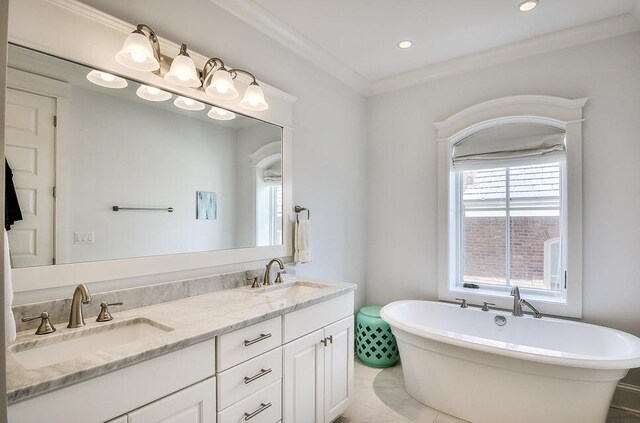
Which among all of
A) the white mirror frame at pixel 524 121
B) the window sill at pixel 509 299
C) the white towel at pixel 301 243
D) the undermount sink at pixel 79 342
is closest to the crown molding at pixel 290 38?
the white mirror frame at pixel 524 121

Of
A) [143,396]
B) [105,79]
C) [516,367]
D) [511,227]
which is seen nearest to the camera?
[143,396]

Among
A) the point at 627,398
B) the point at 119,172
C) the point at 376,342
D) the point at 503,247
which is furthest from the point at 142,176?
the point at 627,398

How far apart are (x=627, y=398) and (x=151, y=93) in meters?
3.71

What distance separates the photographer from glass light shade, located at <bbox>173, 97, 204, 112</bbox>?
1.86 metres

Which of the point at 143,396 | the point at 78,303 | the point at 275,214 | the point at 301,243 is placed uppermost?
the point at 275,214

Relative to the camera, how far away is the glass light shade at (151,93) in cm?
169

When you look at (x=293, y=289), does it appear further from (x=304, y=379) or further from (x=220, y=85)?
(x=220, y=85)

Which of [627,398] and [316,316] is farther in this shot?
[627,398]

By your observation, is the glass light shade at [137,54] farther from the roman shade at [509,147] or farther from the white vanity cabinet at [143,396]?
the roman shade at [509,147]

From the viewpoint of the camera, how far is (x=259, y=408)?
4.93 ft

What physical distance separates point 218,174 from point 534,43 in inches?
107

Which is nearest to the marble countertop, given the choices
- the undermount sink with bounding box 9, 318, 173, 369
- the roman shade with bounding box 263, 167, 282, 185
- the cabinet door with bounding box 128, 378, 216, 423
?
the undermount sink with bounding box 9, 318, 173, 369

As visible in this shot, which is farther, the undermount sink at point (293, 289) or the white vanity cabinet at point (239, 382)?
the undermount sink at point (293, 289)

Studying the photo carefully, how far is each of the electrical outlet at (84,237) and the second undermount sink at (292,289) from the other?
1.01m
